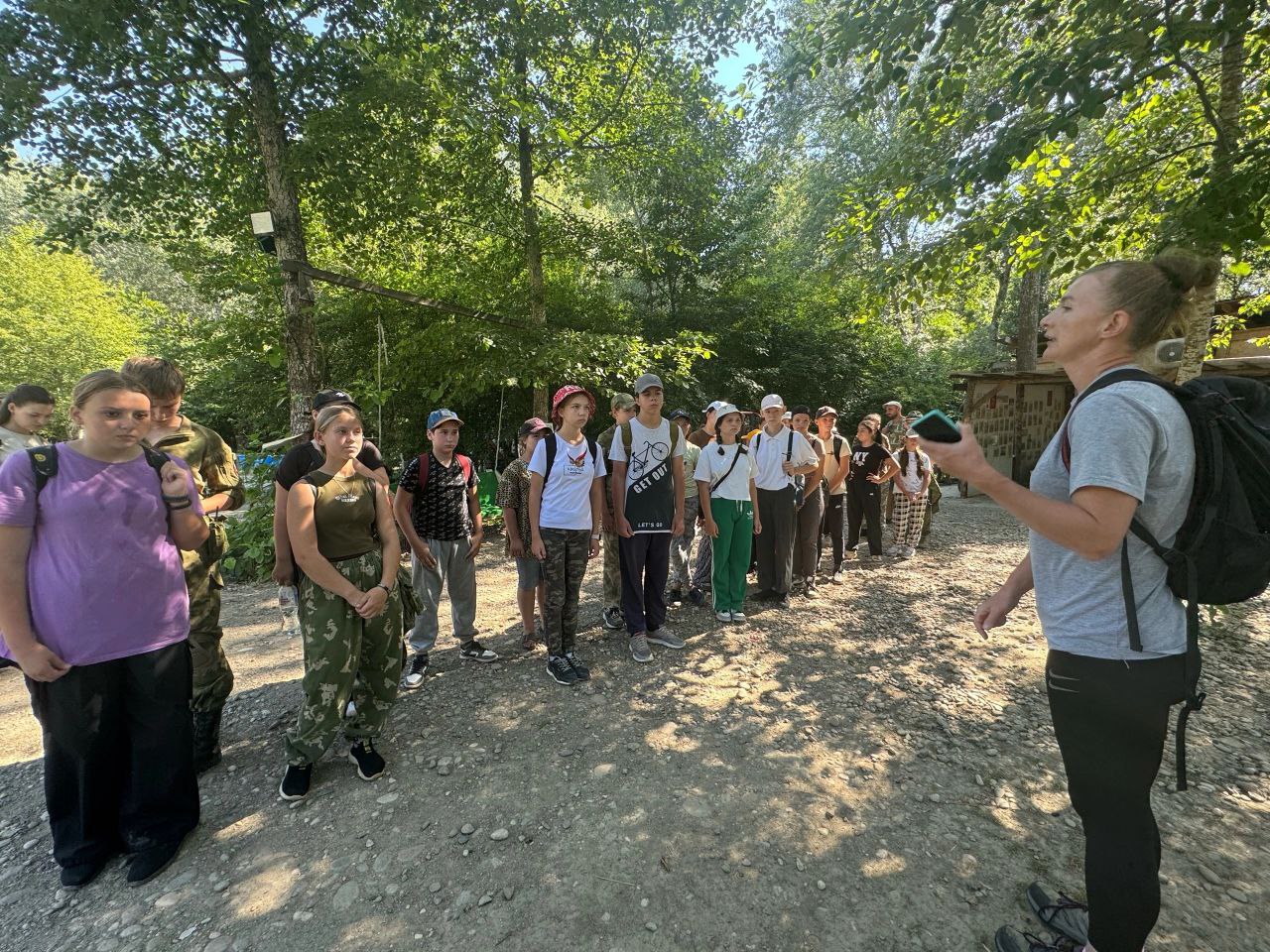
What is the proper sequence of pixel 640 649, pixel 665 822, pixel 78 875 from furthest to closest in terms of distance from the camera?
pixel 640 649 < pixel 665 822 < pixel 78 875

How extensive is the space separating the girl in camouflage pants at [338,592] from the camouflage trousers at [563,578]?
4.03 ft

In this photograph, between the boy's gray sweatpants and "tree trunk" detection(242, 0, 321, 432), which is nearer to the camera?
the boy's gray sweatpants

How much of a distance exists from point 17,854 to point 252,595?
4067 mm

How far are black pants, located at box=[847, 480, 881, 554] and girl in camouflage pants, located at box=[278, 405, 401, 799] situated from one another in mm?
6153

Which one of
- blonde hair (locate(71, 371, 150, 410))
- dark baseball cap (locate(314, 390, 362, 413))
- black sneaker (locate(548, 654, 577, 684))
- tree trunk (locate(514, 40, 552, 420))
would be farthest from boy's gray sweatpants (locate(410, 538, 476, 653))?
tree trunk (locate(514, 40, 552, 420))

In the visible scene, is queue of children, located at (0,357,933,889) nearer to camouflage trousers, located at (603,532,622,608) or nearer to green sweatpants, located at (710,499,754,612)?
green sweatpants, located at (710,499,754,612)

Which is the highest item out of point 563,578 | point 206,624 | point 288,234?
point 288,234

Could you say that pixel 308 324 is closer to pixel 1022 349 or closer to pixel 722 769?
pixel 722 769

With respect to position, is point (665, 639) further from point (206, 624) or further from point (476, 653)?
point (206, 624)

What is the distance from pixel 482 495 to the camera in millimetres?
10242

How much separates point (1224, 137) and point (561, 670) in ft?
19.6

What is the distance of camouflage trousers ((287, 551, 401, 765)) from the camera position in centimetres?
273

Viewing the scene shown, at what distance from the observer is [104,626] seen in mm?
2256

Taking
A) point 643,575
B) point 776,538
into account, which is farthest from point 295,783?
point 776,538
